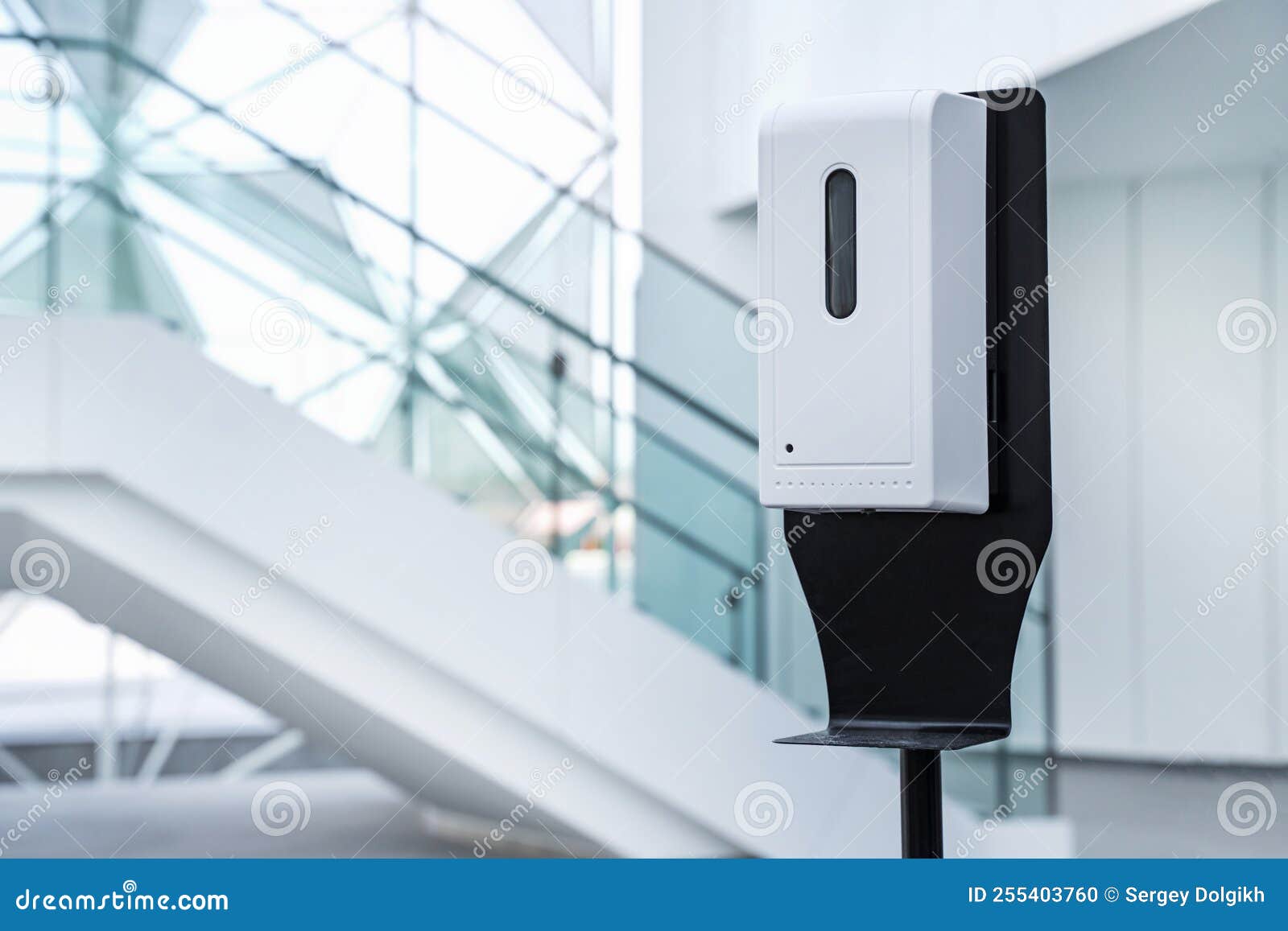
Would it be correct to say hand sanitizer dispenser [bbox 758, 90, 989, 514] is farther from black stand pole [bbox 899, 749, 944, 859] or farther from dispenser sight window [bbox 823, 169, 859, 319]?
black stand pole [bbox 899, 749, 944, 859]

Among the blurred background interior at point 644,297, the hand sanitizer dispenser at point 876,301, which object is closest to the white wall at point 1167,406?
the blurred background interior at point 644,297

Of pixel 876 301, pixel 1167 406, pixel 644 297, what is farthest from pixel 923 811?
pixel 1167 406

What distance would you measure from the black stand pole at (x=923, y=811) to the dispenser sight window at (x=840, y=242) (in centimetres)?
71

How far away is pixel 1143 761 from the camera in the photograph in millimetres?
4906

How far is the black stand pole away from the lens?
1950 millimetres

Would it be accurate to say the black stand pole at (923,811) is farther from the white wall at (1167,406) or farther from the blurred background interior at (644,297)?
the white wall at (1167,406)

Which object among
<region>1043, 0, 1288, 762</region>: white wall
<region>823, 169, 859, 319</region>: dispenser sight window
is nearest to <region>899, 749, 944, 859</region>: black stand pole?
<region>823, 169, 859, 319</region>: dispenser sight window

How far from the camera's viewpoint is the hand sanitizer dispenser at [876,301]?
1.80 metres

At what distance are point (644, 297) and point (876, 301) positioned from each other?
2113mm

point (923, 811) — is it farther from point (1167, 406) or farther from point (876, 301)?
point (1167, 406)

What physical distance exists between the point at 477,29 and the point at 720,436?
1480 millimetres

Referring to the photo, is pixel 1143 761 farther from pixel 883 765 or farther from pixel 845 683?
pixel 845 683

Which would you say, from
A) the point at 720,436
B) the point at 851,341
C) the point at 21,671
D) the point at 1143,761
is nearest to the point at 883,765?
the point at 720,436

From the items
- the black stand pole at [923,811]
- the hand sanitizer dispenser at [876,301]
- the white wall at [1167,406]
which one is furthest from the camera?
the white wall at [1167,406]
